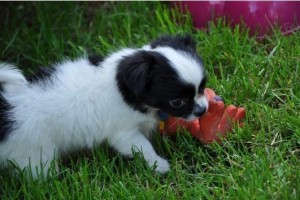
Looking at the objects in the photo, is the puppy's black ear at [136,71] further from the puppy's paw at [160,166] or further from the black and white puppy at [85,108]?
the puppy's paw at [160,166]

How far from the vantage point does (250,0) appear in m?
4.65

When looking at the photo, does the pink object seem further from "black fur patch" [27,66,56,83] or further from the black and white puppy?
"black fur patch" [27,66,56,83]

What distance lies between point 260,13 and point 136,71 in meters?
1.57

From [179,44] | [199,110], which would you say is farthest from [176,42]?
[199,110]

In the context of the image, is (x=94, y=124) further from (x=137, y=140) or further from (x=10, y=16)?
(x=10, y=16)

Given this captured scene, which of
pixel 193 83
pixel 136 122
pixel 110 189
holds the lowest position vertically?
pixel 110 189

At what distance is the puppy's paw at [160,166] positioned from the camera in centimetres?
365

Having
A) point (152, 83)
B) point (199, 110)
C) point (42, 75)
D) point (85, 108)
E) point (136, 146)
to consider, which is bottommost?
point (136, 146)

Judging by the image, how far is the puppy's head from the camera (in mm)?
3436

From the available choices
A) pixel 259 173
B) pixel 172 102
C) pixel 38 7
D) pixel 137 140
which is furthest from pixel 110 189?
pixel 38 7

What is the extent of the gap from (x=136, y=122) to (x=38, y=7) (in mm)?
2153

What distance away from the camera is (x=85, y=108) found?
3.69m

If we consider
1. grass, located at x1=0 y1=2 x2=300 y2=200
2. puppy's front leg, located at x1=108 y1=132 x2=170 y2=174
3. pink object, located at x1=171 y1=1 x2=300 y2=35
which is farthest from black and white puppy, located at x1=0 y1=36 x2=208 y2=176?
pink object, located at x1=171 y1=1 x2=300 y2=35

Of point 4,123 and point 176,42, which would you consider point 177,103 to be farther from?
point 4,123
